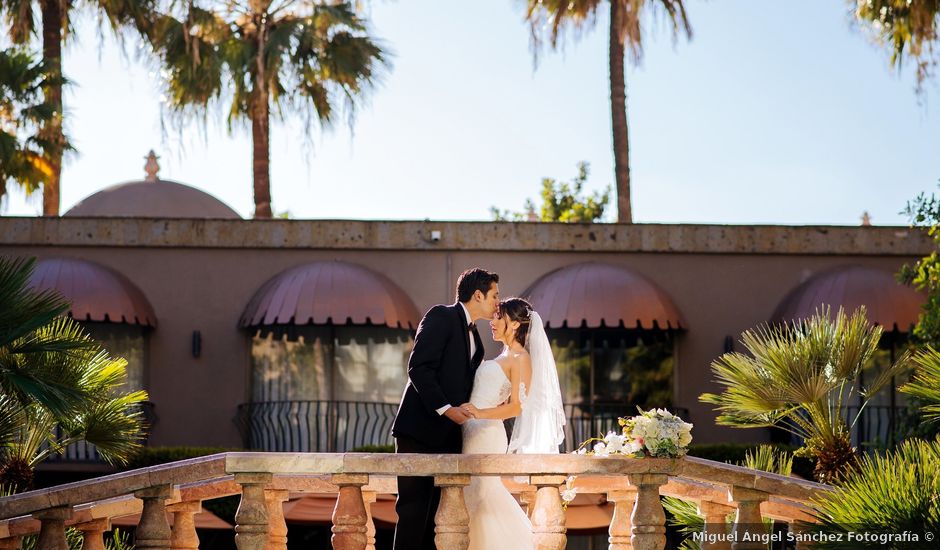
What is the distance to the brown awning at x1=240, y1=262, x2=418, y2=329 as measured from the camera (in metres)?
18.6

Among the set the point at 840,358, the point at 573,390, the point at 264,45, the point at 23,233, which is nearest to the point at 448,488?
the point at 840,358

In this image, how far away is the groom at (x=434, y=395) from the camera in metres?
8.93

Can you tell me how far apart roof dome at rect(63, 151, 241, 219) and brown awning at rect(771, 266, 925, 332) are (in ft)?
34.8

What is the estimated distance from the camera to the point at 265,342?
1980cm

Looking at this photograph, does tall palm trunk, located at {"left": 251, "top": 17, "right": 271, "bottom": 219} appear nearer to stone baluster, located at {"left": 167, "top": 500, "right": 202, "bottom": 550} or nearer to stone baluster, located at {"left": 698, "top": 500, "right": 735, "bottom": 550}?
stone baluster, located at {"left": 167, "top": 500, "right": 202, "bottom": 550}

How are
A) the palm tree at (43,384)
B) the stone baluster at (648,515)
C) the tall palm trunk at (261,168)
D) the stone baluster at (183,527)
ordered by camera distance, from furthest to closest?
the tall palm trunk at (261,168) < the stone baluster at (183,527) < the palm tree at (43,384) < the stone baluster at (648,515)

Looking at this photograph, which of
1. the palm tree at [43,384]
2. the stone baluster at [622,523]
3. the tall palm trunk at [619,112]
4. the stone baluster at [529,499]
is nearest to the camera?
the palm tree at [43,384]

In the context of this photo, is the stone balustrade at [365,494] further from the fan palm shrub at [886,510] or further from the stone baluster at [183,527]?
the fan palm shrub at [886,510]

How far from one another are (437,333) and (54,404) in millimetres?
2814

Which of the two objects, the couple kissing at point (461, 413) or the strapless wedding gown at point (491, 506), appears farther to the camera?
the strapless wedding gown at point (491, 506)

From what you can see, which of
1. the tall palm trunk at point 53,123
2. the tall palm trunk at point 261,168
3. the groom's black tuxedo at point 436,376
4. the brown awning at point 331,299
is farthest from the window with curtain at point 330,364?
the groom's black tuxedo at point 436,376

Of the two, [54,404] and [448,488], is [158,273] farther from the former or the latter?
[448,488]

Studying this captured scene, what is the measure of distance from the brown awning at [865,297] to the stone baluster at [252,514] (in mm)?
11270

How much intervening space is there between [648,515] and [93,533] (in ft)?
13.5
